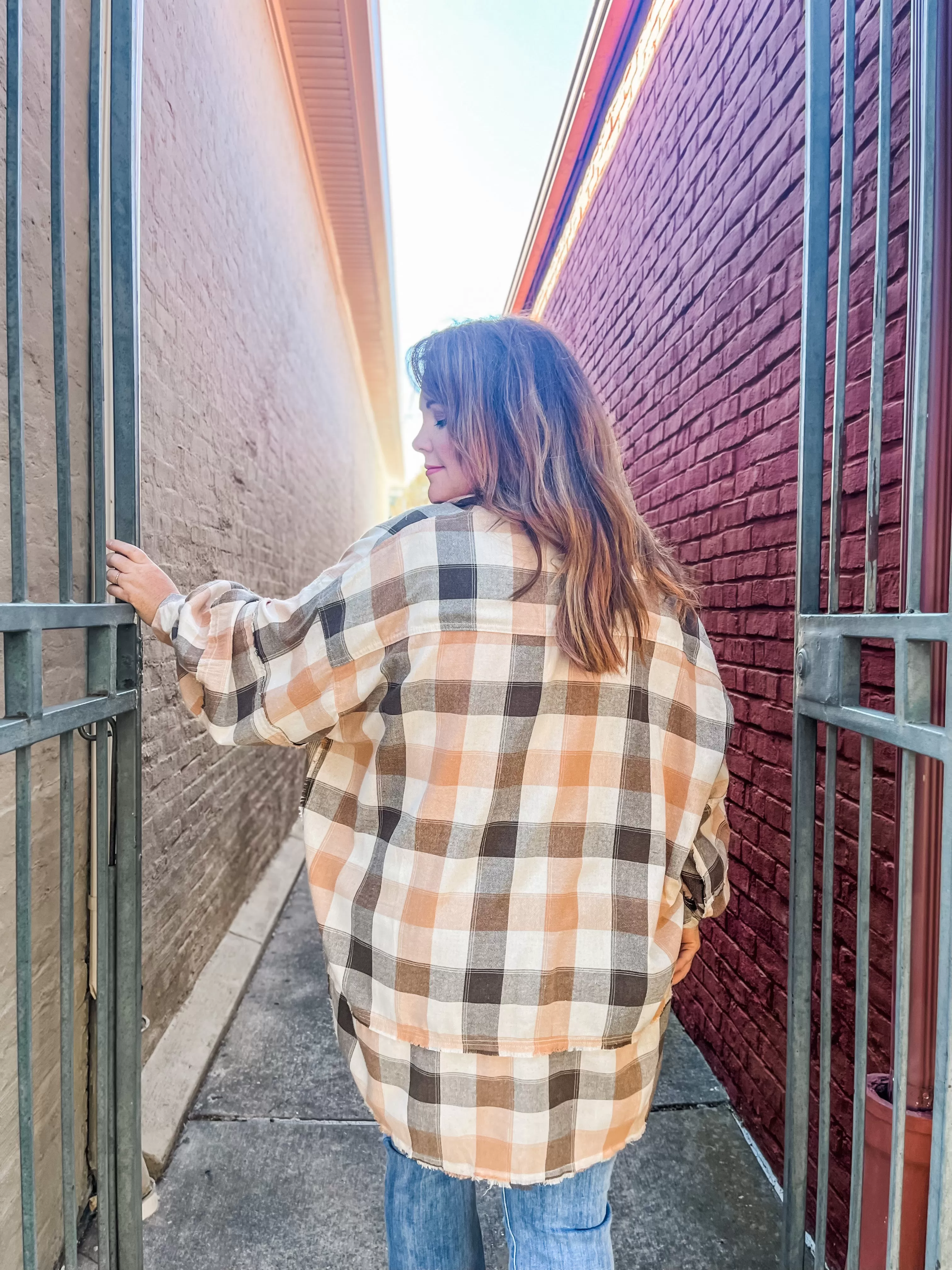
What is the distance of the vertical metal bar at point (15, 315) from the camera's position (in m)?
1.05

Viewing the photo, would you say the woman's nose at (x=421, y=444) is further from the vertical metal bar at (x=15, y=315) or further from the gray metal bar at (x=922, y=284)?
the gray metal bar at (x=922, y=284)

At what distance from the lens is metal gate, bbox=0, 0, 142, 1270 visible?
3.63 ft

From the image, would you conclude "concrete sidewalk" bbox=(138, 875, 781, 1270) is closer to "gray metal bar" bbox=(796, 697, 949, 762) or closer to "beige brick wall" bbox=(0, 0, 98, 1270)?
"beige brick wall" bbox=(0, 0, 98, 1270)

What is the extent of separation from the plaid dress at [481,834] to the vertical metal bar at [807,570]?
0.45 m

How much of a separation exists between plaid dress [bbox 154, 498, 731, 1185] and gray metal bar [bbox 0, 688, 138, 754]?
0.81ft

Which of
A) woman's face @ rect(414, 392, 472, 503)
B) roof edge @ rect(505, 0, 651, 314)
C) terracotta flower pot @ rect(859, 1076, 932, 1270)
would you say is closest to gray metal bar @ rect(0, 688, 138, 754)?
woman's face @ rect(414, 392, 472, 503)

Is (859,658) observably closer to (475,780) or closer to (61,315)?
(475,780)

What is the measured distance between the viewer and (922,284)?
3.61 ft

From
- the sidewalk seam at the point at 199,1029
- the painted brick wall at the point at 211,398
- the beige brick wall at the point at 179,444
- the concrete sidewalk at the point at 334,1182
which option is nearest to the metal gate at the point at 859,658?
the concrete sidewalk at the point at 334,1182

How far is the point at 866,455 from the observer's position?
5.79 ft

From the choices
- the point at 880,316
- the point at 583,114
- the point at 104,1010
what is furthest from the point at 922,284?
the point at 583,114

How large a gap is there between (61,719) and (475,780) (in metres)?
0.66

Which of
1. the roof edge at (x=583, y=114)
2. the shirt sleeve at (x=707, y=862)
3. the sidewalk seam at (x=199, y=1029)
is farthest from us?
the roof edge at (x=583, y=114)

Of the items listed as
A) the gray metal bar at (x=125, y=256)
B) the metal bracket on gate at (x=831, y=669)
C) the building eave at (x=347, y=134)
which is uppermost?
the building eave at (x=347, y=134)
